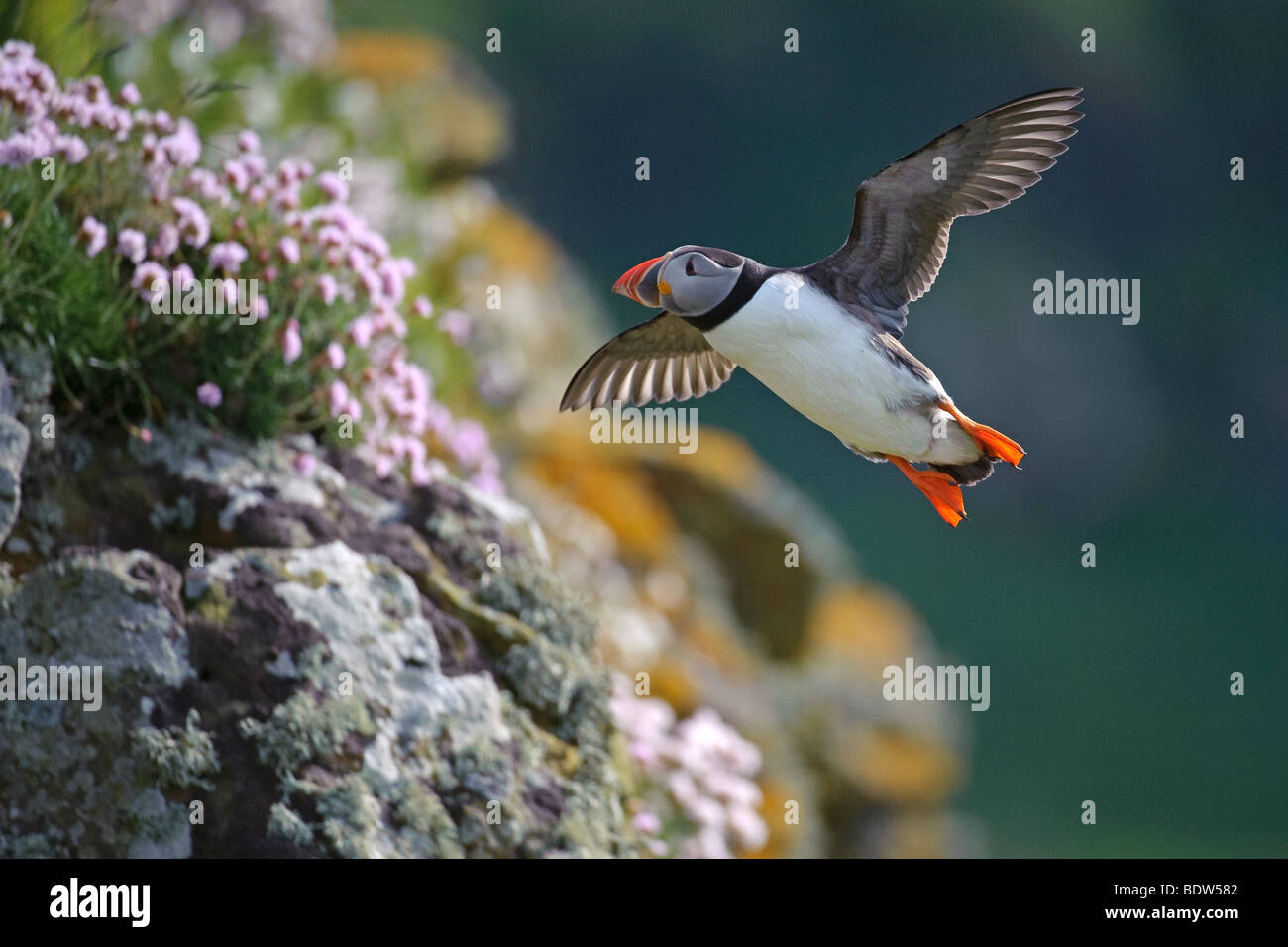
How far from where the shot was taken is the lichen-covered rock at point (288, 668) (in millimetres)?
3674

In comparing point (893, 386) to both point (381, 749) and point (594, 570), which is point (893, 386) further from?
point (594, 570)

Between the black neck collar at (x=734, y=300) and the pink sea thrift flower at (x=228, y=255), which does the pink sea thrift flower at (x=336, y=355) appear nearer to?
the pink sea thrift flower at (x=228, y=255)

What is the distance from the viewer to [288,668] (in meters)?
3.91

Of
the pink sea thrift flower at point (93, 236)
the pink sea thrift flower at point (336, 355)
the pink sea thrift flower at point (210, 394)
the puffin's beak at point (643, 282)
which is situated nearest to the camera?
the puffin's beak at point (643, 282)

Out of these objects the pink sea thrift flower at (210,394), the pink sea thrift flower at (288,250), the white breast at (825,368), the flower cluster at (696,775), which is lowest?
the flower cluster at (696,775)

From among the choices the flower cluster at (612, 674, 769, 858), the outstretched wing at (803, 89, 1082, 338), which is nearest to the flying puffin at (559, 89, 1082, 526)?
the outstretched wing at (803, 89, 1082, 338)

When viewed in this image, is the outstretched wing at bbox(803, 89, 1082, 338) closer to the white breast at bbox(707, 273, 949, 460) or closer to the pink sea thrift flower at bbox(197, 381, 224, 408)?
the white breast at bbox(707, 273, 949, 460)

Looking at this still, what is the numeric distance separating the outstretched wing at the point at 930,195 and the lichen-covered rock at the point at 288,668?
1.57 meters

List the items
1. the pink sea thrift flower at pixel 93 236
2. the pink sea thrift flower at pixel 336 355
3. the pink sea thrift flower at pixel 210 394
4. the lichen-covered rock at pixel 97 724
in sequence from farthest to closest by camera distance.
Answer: the pink sea thrift flower at pixel 336 355, the pink sea thrift flower at pixel 210 394, the pink sea thrift flower at pixel 93 236, the lichen-covered rock at pixel 97 724

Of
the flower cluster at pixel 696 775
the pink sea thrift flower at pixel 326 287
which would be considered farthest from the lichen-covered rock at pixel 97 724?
the flower cluster at pixel 696 775

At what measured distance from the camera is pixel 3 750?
3.67 meters

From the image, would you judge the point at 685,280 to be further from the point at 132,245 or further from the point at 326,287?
the point at 132,245
